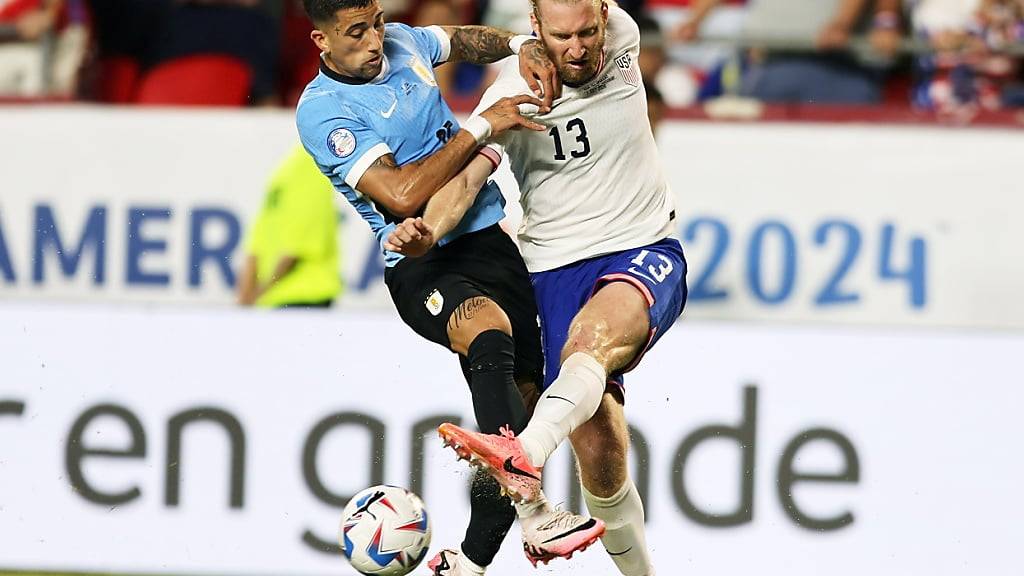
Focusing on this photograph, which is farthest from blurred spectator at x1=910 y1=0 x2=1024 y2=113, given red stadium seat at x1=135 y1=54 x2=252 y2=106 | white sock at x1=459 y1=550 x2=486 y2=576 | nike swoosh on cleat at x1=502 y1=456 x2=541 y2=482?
nike swoosh on cleat at x1=502 y1=456 x2=541 y2=482

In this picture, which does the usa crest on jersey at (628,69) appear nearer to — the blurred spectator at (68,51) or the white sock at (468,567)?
the white sock at (468,567)

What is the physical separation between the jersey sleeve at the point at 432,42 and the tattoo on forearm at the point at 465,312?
931 millimetres

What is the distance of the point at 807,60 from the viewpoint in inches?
432

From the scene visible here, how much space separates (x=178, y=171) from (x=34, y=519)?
3.56m

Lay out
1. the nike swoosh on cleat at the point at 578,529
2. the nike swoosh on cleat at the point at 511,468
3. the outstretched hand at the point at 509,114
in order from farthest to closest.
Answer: the outstretched hand at the point at 509,114, the nike swoosh on cleat at the point at 578,529, the nike swoosh on cleat at the point at 511,468

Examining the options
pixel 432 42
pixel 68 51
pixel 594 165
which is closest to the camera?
pixel 594 165

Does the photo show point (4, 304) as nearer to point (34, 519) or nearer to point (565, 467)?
point (34, 519)

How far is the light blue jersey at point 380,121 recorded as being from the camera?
5.85 metres

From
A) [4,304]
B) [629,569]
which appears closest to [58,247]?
[4,304]

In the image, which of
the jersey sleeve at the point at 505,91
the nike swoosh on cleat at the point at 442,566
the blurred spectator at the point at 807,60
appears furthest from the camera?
the blurred spectator at the point at 807,60

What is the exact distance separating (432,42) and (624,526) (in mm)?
1996

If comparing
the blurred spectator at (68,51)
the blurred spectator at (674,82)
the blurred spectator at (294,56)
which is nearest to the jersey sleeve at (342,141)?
the blurred spectator at (674,82)

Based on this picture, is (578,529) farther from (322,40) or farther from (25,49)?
(25,49)

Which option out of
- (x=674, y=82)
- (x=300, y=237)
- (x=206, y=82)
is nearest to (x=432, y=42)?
(x=300, y=237)
